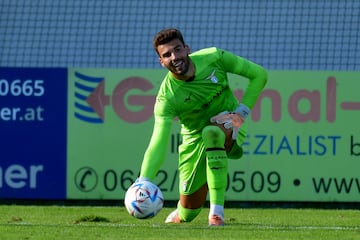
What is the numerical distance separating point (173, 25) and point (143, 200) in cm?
943

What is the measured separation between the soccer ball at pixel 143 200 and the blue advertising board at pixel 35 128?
17.2ft

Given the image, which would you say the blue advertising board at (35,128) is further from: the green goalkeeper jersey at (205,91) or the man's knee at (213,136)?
the man's knee at (213,136)

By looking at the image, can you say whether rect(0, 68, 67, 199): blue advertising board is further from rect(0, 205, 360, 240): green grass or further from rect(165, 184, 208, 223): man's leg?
rect(165, 184, 208, 223): man's leg

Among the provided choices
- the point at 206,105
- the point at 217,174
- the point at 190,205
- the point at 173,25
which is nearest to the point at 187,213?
the point at 190,205

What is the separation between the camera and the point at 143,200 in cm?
864

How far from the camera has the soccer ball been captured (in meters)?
8.65

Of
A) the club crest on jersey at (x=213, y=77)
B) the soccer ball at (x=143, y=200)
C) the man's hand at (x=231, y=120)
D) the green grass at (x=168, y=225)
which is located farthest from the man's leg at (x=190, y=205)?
the soccer ball at (x=143, y=200)

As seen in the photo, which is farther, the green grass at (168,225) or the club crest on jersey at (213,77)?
the club crest on jersey at (213,77)

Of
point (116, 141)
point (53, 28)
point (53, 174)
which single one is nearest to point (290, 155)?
point (116, 141)

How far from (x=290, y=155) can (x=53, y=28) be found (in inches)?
233

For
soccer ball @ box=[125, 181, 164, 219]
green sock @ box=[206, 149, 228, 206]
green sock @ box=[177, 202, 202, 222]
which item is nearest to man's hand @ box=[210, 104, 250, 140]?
green sock @ box=[206, 149, 228, 206]

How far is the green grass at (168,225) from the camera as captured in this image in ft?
28.8

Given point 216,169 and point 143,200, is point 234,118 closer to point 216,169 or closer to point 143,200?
point 216,169

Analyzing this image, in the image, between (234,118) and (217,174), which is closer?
(234,118)
